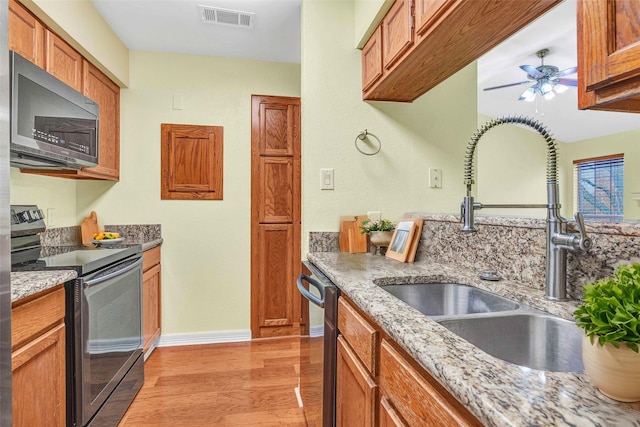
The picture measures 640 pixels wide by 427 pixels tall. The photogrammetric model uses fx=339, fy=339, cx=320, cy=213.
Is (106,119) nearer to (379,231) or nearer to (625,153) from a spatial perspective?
(379,231)

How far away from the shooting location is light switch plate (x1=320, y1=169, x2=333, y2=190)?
1.97 meters

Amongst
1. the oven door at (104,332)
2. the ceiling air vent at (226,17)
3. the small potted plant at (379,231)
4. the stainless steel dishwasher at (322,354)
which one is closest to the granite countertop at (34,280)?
the oven door at (104,332)

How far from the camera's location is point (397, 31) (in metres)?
1.55

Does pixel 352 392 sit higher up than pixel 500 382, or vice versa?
pixel 500 382

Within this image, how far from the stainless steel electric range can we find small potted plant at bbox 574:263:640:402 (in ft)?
5.67

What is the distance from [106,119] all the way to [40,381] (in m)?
1.92

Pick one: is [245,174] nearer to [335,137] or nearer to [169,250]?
[169,250]

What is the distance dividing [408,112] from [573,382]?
180 centimetres

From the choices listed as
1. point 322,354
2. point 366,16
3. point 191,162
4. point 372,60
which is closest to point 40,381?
point 322,354

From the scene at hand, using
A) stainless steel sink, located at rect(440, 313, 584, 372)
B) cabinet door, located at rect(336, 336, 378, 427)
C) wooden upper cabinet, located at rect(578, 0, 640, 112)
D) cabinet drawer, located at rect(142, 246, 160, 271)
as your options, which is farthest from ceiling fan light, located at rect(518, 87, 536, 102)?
cabinet drawer, located at rect(142, 246, 160, 271)

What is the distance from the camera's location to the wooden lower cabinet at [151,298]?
8.05 ft

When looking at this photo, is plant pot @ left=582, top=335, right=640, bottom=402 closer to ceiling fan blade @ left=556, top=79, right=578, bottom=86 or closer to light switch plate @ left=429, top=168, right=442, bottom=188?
light switch plate @ left=429, top=168, right=442, bottom=188

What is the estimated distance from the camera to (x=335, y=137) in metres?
→ 1.99

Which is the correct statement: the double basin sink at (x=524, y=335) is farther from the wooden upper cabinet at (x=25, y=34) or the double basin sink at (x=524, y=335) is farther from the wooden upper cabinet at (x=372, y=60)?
the wooden upper cabinet at (x=25, y=34)
